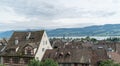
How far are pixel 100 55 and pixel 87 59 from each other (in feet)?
18.2

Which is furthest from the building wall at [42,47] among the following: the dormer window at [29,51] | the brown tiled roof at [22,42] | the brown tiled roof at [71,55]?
the brown tiled roof at [71,55]

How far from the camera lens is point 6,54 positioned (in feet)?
256

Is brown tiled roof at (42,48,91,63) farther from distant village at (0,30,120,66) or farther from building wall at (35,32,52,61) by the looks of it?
building wall at (35,32,52,61)

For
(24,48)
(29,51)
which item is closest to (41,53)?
(29,51)

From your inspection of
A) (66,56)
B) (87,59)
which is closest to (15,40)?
(66,56)

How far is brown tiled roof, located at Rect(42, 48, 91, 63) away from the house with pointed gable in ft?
11.9

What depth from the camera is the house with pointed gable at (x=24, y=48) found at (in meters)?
75.1

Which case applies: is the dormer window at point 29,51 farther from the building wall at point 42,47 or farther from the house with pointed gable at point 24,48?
the building wall at point 42,47

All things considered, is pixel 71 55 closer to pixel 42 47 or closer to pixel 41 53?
pixel 41 53

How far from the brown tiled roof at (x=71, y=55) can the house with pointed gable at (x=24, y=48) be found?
11.9ft

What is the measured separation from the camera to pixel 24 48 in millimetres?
75875

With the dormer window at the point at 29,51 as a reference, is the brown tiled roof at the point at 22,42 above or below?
above

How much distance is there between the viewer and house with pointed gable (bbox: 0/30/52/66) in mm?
75125

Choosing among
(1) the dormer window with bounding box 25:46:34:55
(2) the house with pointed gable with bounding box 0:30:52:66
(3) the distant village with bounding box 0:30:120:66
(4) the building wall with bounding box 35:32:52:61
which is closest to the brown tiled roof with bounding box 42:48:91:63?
(3) the distant village with bounding box 0:30:120:66
